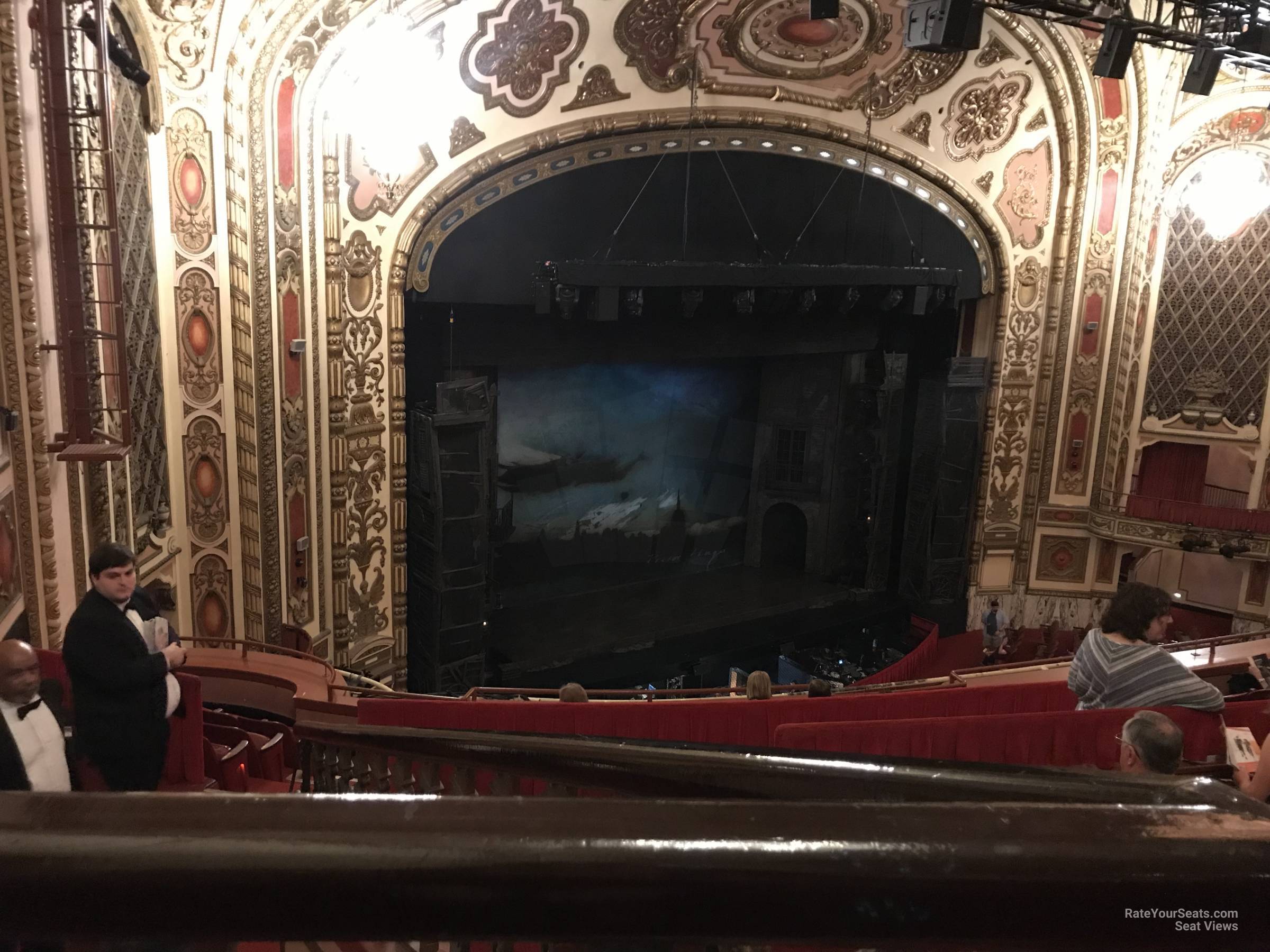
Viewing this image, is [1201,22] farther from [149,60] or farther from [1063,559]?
[149,60]

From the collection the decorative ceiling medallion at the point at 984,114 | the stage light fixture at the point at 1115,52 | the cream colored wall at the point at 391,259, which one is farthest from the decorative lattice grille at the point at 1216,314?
the stage light fixture at the point at 1115,52

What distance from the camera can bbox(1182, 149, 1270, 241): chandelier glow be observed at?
534 inches

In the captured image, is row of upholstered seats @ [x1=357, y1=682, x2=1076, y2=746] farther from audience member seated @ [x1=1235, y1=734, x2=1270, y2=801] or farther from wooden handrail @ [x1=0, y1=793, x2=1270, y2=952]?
wooden handrail @ [x1=0, y1=793, x2=1270, y2=952]

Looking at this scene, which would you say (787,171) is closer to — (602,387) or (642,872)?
(602,387)

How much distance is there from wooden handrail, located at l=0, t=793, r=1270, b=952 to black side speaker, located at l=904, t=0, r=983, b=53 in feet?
26.4

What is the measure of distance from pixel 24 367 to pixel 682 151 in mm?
8148

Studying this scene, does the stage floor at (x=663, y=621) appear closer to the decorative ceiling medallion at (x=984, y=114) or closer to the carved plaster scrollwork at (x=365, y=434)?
the carved plaster scrollwork at (x=365, y=434)

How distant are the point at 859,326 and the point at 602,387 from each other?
3733 millimetres

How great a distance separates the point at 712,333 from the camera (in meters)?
13.7

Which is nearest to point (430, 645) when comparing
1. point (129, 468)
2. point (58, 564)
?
point (129, 468)

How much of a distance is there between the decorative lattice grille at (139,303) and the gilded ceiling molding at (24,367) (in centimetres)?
157

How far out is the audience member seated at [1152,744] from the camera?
2627 millimetres

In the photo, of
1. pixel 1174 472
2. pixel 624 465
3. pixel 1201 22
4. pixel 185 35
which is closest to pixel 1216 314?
pixel 1174 472

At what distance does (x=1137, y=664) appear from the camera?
149 inches
